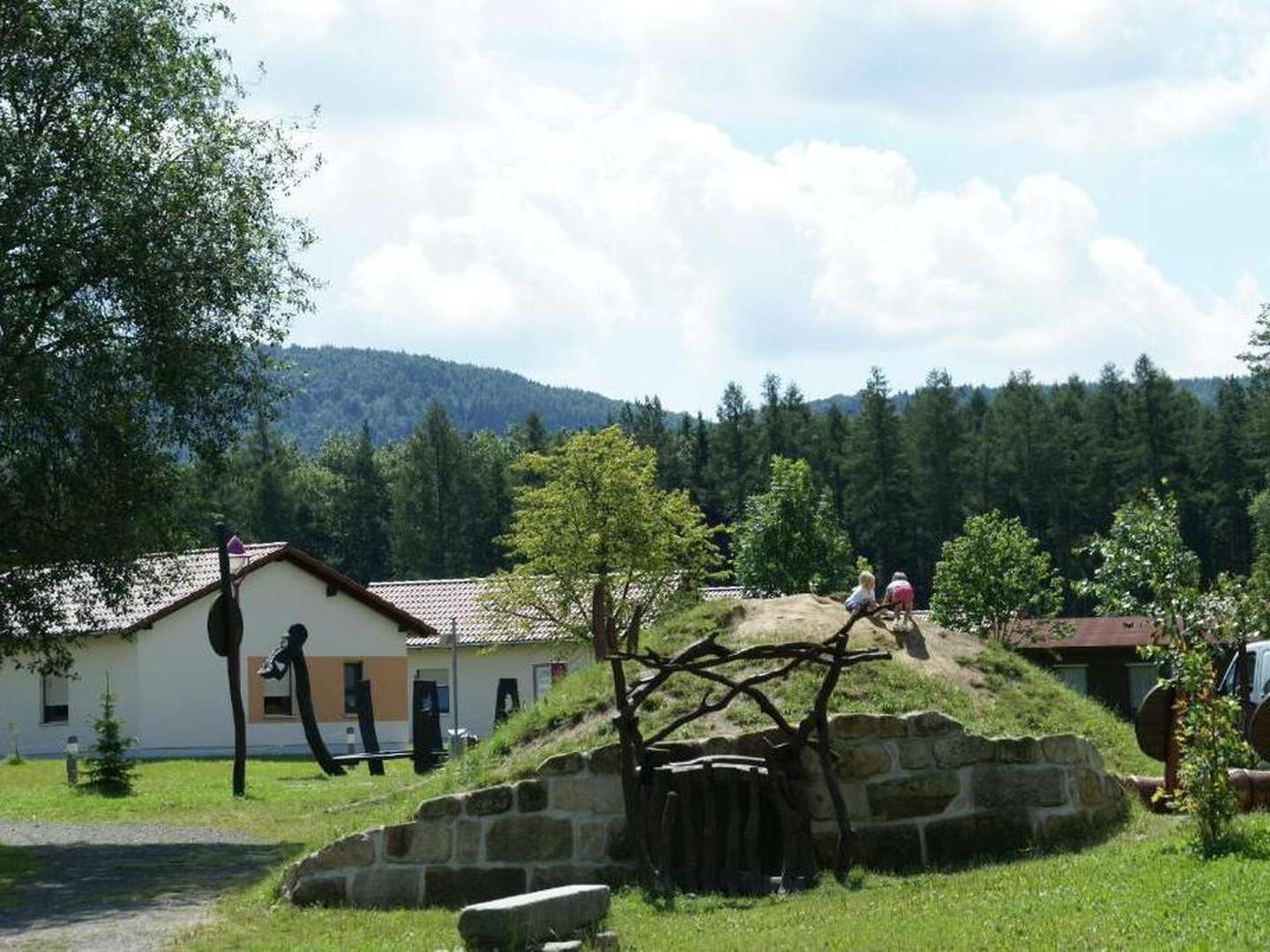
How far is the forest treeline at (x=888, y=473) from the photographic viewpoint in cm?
9862

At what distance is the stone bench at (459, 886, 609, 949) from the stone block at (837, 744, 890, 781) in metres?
3.26

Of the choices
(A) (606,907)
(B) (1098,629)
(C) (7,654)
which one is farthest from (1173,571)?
(B) (1098,629)

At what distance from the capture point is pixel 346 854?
14445 mm

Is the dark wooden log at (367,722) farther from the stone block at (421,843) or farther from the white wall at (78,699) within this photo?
the stone block at (421,843)

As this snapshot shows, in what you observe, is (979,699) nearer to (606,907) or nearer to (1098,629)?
Result: (606,907)

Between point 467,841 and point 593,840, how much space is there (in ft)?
3.30

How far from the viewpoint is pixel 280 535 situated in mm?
108000

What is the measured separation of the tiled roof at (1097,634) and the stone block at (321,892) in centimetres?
4234

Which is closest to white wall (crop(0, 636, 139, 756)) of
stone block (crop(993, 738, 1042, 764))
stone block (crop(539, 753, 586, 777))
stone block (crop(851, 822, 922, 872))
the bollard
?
the bollard

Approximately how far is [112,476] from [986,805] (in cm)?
1132

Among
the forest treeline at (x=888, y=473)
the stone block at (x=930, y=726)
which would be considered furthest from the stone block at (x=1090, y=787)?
the forest treeline at (x=888, y=473)

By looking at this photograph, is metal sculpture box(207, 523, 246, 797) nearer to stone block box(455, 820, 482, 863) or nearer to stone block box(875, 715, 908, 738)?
stone block box(455, 820, 482, 863)

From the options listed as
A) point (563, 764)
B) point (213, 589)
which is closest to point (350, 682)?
point (213, 589)

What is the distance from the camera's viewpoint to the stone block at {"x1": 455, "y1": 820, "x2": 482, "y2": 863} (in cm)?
1438
